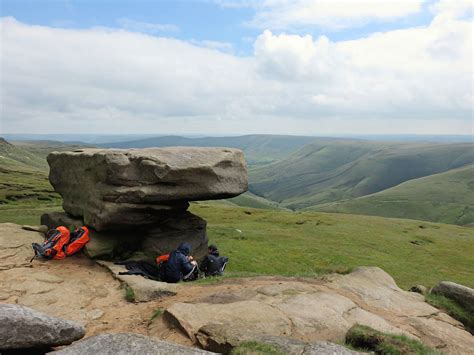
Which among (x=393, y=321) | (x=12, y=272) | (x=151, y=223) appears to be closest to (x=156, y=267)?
(x=151, y=223)

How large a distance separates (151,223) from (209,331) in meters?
17.4

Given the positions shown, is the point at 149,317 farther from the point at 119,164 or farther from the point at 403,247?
the point at 403,247

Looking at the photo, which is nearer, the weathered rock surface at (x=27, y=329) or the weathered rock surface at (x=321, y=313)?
the weathered rock surface at (x=27, y=329)

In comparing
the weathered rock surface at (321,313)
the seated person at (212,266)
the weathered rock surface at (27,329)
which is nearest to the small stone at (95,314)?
the weathered rock surface at (321,313)

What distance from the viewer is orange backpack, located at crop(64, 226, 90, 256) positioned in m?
27.5

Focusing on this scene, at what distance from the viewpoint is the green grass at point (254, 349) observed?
1299 cm

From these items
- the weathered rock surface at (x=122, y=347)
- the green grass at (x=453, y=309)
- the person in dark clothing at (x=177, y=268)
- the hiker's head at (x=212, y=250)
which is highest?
the weathered rock surface at (x=122, y=347)

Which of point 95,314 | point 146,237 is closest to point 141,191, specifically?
point 146,237

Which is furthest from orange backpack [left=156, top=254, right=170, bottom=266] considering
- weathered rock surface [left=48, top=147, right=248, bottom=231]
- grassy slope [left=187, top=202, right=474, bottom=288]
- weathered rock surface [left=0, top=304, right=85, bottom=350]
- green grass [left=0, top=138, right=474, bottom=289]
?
weathered rock surface [left=0, top=304, right=85, bottom=350]

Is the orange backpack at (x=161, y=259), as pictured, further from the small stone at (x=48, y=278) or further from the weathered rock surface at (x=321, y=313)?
the weathered rock surface at (x=321, y=313)

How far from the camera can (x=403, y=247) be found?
63156mm

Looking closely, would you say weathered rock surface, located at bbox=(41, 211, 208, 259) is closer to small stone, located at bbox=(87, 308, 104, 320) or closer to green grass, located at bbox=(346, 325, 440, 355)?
small stone, located at bbox=(87, 308, 104, 320)

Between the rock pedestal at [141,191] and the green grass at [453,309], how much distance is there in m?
16.7

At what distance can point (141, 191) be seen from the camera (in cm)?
2862
